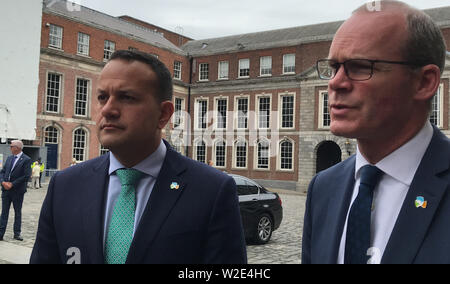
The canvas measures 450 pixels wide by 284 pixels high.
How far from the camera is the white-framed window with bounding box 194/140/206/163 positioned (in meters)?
41.7

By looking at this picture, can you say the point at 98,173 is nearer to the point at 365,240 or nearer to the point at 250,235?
the point at 365,240

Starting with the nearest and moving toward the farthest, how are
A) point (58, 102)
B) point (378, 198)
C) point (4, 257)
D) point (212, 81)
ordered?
point (378, 198) < point (4, 257) < point (58, 102) < point (212, 81)

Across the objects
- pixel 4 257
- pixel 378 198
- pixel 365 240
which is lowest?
pixel 4 257

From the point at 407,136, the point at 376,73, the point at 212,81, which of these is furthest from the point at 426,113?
the point at 212,81

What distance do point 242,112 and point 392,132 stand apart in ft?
124

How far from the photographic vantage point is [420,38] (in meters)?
1.57

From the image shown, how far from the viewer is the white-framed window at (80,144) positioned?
3406 cm

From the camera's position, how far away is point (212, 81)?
137ft

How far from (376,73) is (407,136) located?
28 cm

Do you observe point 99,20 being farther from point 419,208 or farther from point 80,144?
point 419,208

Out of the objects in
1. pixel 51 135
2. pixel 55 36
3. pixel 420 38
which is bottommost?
pixel 420 38

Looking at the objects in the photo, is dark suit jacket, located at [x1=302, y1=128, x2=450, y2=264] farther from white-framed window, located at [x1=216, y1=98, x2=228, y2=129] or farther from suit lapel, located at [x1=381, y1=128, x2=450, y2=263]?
white-framed window, located at [x1=216, y1=98, x2=228, y2=129]

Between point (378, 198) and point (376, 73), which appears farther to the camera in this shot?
point (378, 198)

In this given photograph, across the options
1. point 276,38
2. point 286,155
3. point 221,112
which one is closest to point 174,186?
point 286,155
